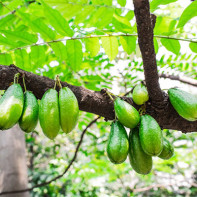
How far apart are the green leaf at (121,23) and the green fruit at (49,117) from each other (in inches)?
25.4

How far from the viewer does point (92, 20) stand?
1.54 m

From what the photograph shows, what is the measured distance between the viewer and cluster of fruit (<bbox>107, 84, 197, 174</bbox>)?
114 cm

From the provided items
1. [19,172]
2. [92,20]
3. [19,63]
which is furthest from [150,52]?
[19,172]

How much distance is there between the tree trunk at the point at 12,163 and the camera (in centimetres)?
245

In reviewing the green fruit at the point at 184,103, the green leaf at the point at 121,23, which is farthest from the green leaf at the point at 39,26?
the green fruit at the point at 184,103

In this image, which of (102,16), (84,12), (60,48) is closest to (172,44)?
(102,16)

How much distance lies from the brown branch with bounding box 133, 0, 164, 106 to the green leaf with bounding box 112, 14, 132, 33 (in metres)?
0.22

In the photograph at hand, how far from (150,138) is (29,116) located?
2.12ft

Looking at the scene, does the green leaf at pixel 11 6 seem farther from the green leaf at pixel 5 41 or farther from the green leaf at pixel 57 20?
the green leaf at pixel 57 20

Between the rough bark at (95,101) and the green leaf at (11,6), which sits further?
the green leaf at (11,6)

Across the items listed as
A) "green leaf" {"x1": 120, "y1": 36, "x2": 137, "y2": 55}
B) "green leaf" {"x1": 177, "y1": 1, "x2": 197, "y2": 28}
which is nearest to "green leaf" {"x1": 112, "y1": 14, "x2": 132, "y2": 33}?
"green leaf" {"x1": 120, "y1": 36, "x2": 137, "y2": 55}

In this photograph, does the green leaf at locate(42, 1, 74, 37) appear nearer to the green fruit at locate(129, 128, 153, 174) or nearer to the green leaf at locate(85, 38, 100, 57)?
the green leaf at locate(85, 38, 100, 57)

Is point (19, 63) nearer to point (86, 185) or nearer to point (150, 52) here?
point (150, 52)

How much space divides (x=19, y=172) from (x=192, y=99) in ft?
6.94
